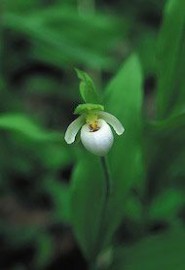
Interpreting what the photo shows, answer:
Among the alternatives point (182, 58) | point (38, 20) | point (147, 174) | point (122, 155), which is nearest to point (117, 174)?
point (122, 155)

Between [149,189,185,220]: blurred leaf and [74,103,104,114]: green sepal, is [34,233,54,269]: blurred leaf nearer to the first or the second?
[149,189,185,220]: blurred leaf

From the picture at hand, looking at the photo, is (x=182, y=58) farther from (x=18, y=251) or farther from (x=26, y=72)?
(x=26, y=72)

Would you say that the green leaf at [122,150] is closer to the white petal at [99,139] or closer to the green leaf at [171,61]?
the green leaf at [171,61]

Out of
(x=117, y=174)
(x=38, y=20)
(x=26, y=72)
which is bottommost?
(x=117, y=174)

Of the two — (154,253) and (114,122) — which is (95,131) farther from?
(154,253)

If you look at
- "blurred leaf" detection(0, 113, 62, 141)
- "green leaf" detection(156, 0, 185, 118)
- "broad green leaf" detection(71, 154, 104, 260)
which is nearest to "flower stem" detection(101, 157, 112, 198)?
"broad green leaf" detection(71, 154, 104, 260)

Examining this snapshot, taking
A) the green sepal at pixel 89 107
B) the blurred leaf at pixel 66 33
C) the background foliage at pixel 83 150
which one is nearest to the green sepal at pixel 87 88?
the green sepal at pixel 89 107
